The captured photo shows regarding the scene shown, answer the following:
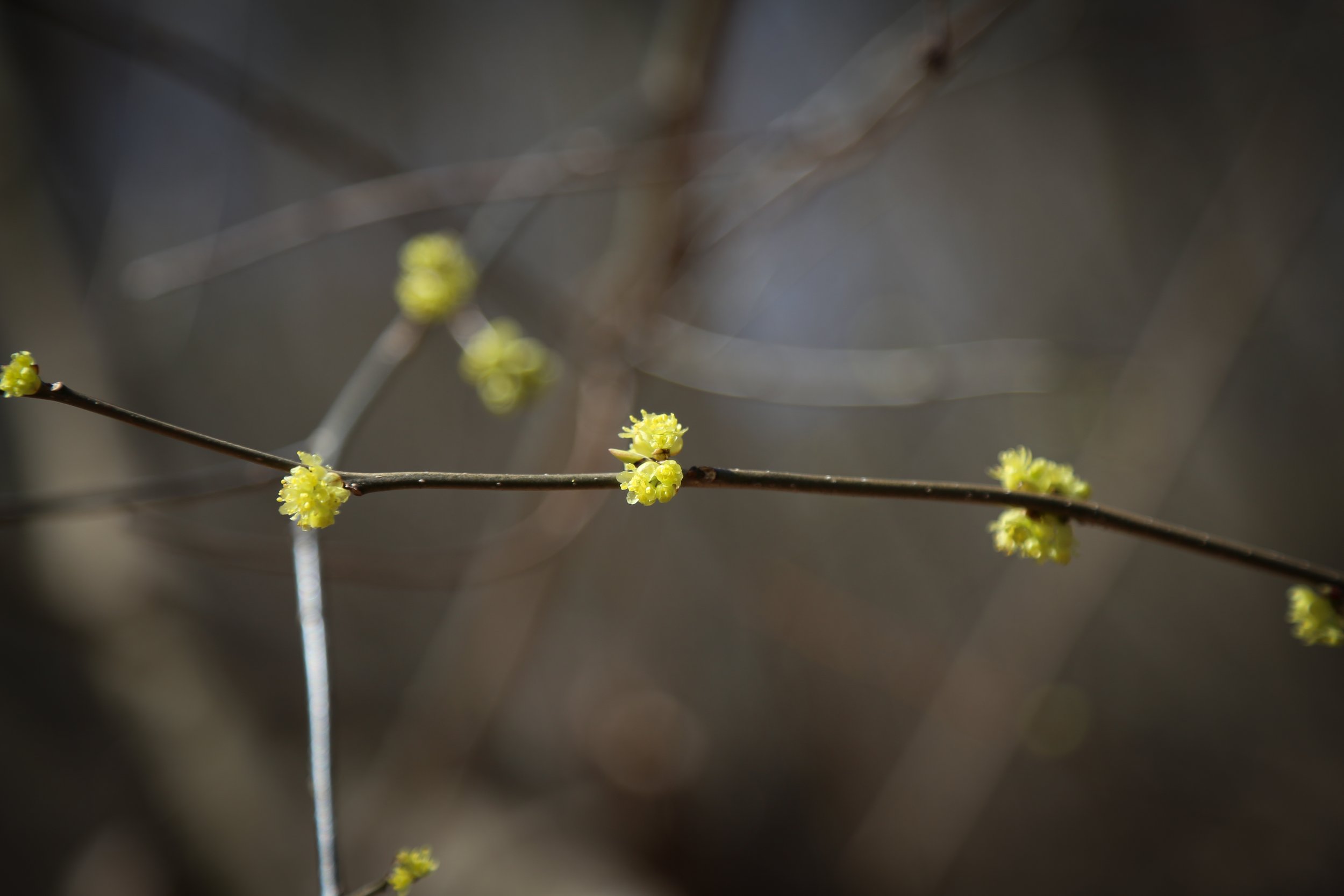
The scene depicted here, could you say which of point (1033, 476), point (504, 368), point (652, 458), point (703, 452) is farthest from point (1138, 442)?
point (652, 458)

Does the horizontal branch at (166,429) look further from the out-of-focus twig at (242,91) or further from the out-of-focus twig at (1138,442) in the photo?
the out-of-focus twig at (1138,442)

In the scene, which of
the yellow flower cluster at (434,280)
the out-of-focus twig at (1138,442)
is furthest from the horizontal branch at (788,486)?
the out-of-focus twig at (1138,442)

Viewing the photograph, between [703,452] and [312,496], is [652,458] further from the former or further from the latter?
[703,452]

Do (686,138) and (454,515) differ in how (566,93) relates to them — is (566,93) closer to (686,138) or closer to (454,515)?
(686,138)

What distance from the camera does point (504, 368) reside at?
853 millimetres

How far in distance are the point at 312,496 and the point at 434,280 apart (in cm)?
54

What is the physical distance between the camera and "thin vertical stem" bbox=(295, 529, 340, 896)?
448 mm

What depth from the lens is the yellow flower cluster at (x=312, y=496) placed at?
363mm

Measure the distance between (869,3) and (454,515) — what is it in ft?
5.28

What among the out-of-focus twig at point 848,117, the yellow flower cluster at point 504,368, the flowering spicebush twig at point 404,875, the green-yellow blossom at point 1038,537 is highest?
the out-of-focus twig at point 848,117

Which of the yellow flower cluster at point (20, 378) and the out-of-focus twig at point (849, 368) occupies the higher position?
the out-of-focus twig at point (849, 368)

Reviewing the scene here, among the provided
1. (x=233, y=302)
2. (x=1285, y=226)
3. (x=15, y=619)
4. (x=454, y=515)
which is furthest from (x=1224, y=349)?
(x=15, y=619)

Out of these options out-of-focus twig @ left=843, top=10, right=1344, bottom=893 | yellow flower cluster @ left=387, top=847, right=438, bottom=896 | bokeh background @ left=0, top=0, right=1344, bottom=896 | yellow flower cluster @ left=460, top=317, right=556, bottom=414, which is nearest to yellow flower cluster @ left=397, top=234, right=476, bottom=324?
yellow flower cluster @ left=460, top=317, right=556, bottom=414

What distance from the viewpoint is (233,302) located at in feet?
5.07
